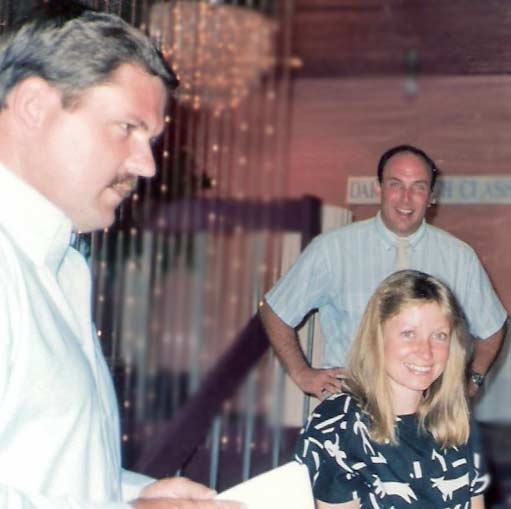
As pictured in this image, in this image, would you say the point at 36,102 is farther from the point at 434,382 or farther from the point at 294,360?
the point at 294,360

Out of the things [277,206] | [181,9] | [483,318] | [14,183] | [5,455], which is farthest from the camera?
[277,206]

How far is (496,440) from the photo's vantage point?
4.48 metres

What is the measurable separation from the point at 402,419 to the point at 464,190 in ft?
7.66

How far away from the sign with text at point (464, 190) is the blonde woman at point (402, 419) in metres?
1.98

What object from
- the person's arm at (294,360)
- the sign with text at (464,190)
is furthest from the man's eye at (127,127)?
the sign with text at (464,190)

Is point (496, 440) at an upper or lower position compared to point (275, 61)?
lower

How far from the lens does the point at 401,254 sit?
10.4 feet

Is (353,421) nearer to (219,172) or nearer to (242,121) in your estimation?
(219,172)

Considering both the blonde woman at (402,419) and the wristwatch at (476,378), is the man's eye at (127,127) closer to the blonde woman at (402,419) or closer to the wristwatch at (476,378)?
the blonde woman at (402,419)

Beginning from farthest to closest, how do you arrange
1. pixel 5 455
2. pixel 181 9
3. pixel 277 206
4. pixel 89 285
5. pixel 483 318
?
pixel 277 206, pixel 181 9, pixel 483 318, pixel 89 285, pixel 5 455

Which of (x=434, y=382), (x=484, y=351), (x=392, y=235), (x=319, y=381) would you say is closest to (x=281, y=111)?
(x=392, y=235)

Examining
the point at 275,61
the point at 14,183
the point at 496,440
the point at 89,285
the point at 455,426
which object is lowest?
the point at 496,440

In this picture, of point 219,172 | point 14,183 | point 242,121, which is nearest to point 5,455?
point 14,183

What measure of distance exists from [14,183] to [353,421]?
1237 millimetres
